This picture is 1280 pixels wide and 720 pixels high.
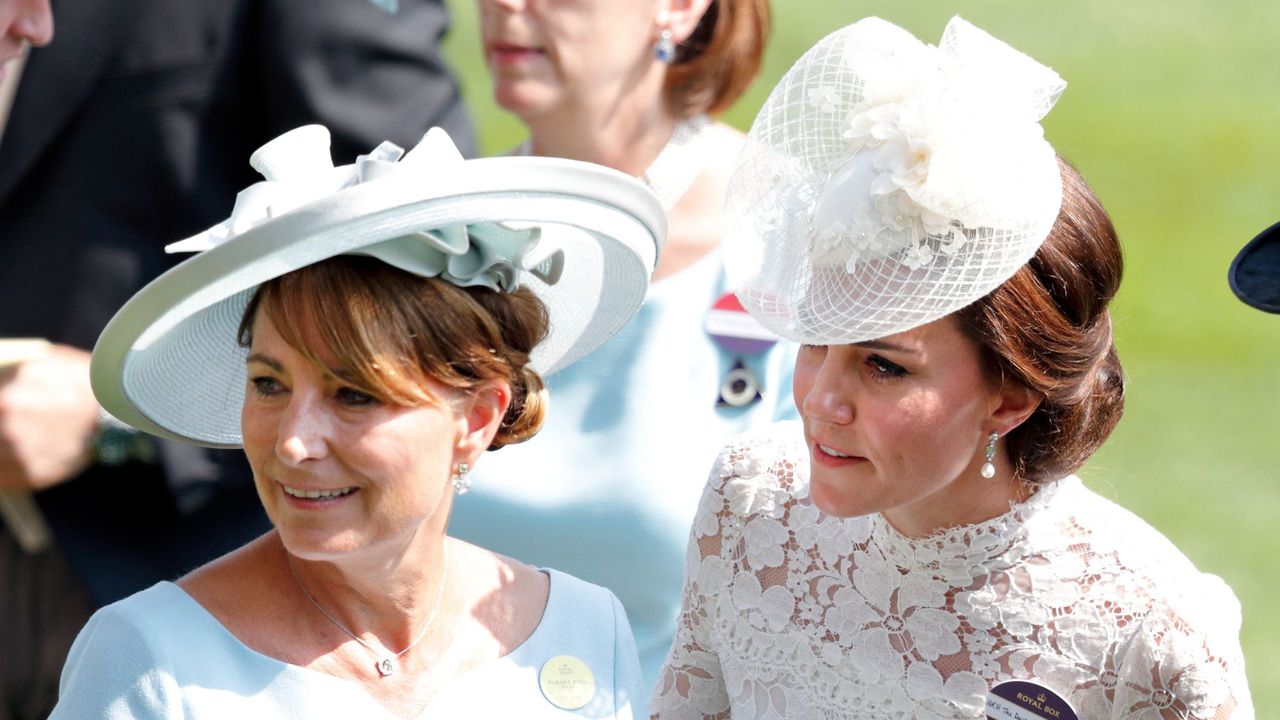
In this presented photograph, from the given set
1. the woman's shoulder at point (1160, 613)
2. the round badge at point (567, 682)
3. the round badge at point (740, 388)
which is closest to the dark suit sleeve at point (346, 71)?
the round badge at point (740, 388)

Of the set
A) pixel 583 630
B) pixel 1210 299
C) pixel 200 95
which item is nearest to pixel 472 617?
pixel 583 630

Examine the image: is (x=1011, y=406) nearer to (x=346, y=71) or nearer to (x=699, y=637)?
(x=699, y=637)

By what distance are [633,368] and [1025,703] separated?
4.47 feet

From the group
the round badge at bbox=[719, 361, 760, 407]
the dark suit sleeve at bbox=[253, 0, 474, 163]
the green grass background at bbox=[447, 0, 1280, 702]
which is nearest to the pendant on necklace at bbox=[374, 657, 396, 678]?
the dark suit sleeve at bbox=[253, 0, 474, 163]

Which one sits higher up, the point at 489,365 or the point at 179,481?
the point at 489,365

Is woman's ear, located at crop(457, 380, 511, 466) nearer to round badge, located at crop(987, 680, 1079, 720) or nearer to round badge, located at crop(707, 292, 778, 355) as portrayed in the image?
round badge, located at crop(987, 680, 1079, 720)

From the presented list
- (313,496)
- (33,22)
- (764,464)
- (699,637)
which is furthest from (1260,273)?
(33,22)

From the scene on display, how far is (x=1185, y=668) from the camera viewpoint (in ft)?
10.8

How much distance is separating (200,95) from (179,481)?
824mm

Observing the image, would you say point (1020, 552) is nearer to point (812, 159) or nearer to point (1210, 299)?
point (812, 159)

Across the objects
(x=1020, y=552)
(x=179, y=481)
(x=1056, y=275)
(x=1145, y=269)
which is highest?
(x=1056, y=275)

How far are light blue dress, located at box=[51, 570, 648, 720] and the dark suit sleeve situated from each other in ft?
4.24

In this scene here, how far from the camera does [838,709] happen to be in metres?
3.62

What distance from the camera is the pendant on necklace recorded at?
3.05 metres
